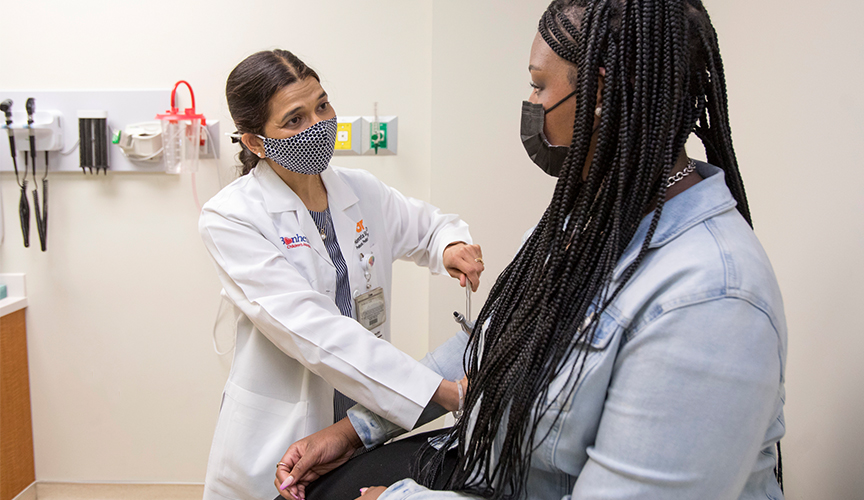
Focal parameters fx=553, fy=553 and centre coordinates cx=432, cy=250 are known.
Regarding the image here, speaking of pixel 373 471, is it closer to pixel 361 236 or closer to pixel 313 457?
pixel 313 457

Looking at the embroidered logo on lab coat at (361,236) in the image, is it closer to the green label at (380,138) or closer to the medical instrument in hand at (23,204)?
the green label at (380,138)

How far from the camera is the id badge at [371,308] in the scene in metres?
1.41

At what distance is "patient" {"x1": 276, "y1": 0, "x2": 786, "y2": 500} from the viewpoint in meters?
0.60

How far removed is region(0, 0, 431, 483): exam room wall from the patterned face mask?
27.6 inches

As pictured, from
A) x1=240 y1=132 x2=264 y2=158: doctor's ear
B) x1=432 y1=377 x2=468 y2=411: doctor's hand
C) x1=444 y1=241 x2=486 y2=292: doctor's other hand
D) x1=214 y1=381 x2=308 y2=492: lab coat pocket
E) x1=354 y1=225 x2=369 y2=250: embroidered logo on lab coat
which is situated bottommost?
x1=214 y1=381 x2=308 y2=492: lab coat pocket

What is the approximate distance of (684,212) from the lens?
2.27 ft

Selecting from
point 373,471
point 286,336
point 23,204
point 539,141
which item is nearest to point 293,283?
point 286,336

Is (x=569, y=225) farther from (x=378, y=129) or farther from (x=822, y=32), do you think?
(x=378, y=129)

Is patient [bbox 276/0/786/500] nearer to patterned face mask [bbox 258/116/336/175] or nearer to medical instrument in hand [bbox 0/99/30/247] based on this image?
patterned face mask [bbox 258/116/336/175]

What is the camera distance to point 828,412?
96 cm

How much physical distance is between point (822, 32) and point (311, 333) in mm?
1094

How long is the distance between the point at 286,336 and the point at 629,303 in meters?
0.73

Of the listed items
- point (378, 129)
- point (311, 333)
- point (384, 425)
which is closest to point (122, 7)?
point (378, 129)

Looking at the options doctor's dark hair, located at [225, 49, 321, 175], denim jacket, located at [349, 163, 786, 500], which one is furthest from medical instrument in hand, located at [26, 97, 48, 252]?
denim jacket, located at [349, 163, 786, 500]
